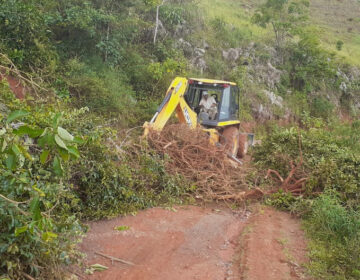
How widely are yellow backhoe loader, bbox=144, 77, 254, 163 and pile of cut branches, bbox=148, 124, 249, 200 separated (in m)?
0.28

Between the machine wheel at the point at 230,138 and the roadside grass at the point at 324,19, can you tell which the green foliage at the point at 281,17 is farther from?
the machine wheel at the point at 230,138

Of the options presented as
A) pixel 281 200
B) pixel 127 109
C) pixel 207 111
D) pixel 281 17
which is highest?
pixel 281 17

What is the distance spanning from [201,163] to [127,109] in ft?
15.1

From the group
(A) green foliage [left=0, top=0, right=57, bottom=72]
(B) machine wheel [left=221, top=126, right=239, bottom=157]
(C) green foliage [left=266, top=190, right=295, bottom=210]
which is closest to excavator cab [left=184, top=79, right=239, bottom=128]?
(B) machine wheel [left=221, top=126, right=239, bottom=157]

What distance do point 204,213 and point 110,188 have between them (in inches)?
69.7

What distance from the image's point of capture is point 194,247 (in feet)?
→ 15.9

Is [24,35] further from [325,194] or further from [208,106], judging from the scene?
[325,194]

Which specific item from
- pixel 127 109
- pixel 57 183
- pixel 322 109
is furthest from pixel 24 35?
pixel 322 109

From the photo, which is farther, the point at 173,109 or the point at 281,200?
the point at 173,109

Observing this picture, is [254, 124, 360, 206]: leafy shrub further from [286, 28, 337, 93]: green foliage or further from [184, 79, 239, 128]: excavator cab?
[286, 28, 337, 93]: green foliage

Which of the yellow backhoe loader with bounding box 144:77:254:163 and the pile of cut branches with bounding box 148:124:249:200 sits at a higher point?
the yellow backhoe loader with bounding box 144:77:254:163

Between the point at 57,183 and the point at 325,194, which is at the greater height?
the point at 57,183

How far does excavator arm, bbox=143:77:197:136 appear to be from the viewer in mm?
7699

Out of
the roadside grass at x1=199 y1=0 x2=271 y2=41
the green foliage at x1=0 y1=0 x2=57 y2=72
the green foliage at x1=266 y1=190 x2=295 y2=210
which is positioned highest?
the roadside grass at x1=199 y1=0 x2=271 y2=41
